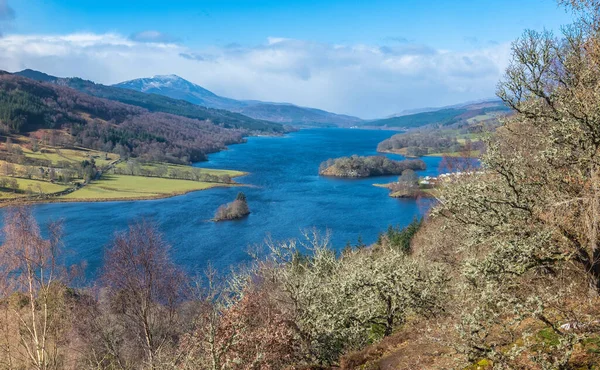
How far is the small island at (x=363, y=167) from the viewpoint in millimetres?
127188

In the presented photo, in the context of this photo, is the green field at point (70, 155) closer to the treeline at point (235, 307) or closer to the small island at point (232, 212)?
the small island at point (232, 212)

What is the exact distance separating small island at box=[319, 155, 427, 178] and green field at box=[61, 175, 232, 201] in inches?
1498

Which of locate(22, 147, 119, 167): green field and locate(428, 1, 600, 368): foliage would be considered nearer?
locate(428, 1, 600, 368): foliage

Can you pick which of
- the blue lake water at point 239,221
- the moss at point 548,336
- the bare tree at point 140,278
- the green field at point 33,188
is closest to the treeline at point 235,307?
the bare tree at point 140,278

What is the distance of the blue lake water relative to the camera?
56438 millimetres

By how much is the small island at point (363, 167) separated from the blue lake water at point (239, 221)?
12953 millimetres

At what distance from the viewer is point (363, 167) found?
425ft

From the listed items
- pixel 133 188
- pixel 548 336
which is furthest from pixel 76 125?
pixel 548 336

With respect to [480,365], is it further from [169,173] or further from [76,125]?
[76,125]

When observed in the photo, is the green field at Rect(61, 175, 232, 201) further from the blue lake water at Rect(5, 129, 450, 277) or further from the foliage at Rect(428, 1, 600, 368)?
the foliage at Rect(428, 1, 600, 368)

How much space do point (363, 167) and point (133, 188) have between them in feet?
226

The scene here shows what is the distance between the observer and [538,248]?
880cm

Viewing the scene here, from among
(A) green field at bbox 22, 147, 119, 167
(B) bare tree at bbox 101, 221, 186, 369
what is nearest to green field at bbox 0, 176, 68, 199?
(A) green field at bbox 22, 147, 119, 167

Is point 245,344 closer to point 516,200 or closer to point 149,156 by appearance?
point 516,200
